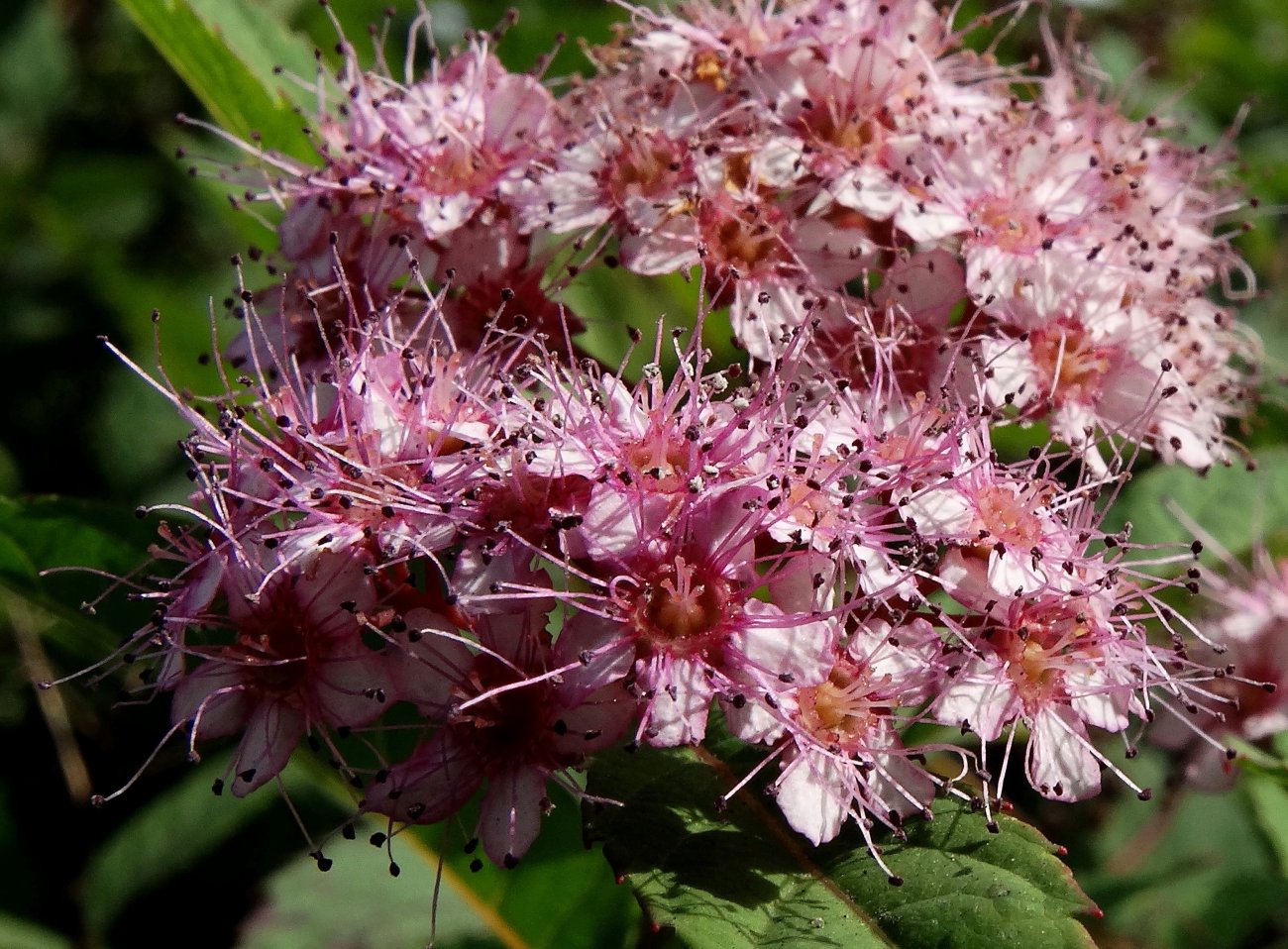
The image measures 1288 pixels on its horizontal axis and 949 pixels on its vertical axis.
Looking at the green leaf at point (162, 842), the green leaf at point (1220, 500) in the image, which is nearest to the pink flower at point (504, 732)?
the green leaf at point (162, 842)

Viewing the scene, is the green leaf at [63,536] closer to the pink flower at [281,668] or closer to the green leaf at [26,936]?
the pink flower at [281,668]

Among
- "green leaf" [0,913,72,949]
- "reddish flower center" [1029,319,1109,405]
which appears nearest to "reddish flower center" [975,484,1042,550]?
"reddish flower center" [1029,319,1109,405]

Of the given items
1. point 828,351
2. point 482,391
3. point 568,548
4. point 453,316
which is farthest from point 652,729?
point 453,316

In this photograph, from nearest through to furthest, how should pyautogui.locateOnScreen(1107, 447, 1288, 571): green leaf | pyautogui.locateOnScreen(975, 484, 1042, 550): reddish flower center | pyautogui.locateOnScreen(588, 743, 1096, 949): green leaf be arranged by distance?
1. pyautogui.locateOnScreen(588, 743, 1096, 949): green leaf
2. pyautogui.locateOnScreen(975, 484, 1042, 550): reddish flower center
3. pyautogui.locateOnScreen(1107, 447, 1288, 571): green leaf

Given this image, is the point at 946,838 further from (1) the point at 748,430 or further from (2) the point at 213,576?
(2) the point at 213,576

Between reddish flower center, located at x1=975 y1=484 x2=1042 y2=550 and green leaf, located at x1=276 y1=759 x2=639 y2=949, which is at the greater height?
reddish flower center, located at x1=975 y1=484 x2=1042 y2=550

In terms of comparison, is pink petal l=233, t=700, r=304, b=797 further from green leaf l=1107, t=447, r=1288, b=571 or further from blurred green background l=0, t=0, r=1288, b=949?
green leaf l=1107, t=447, r=1288, b=571
